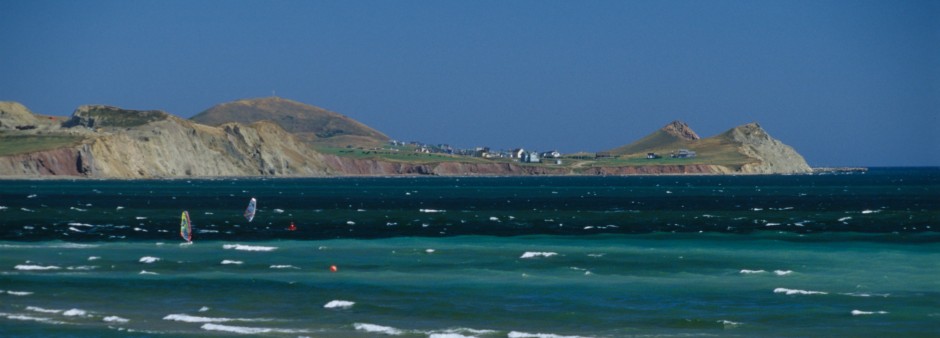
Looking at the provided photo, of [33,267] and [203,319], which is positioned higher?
[33,267]

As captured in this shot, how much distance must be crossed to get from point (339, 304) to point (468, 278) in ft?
26.4

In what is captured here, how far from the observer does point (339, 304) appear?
34.9 metres

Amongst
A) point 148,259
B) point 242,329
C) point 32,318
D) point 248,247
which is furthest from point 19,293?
point 248,247

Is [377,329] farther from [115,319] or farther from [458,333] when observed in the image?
[115,319]

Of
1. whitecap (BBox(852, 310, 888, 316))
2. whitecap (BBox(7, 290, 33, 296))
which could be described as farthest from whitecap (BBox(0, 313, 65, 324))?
whitecap (BBox(852, 310, 888, 316))

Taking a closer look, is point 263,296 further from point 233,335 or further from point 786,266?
point 786,266

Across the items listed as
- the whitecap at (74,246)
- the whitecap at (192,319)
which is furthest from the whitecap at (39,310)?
the whitecap at (74,246)

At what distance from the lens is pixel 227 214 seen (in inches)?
3455

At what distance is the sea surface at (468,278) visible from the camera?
31.4 metres

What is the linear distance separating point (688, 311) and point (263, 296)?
1233 centimetres

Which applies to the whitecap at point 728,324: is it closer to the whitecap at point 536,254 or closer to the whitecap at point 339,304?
the whitecap at point 339,304

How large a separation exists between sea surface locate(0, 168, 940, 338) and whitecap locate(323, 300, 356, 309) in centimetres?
6

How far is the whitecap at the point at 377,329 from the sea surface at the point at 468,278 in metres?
0.12

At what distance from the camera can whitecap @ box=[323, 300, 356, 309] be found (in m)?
34.6
